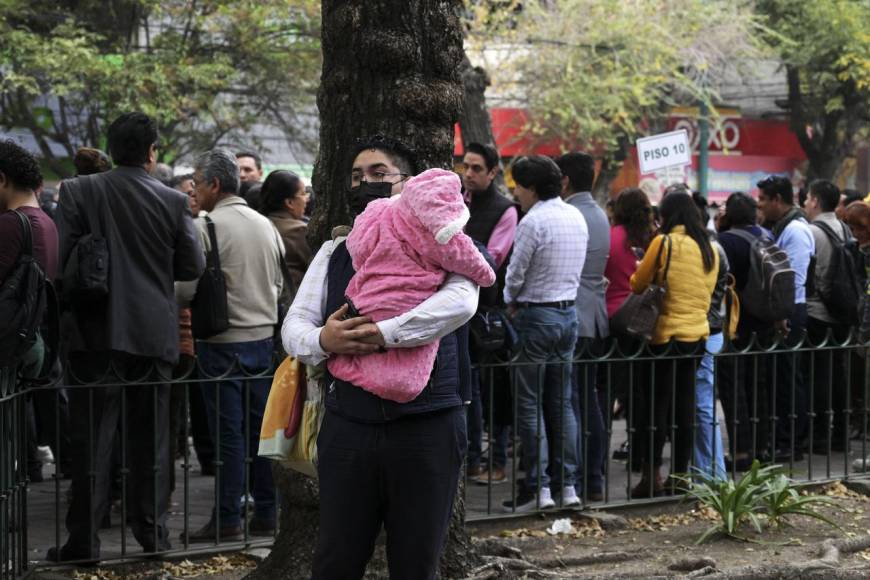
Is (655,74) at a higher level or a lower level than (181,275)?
higher

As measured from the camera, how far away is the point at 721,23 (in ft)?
92.6

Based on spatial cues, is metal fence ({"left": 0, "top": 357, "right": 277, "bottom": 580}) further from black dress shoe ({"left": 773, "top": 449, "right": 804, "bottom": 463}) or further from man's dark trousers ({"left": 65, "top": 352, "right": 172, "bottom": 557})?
black dress shoe ({"left": 773, "top": 449, "right": 804, "bottom": 463})

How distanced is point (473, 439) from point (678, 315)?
1.53 meters

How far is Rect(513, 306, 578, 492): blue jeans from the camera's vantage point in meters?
7.82

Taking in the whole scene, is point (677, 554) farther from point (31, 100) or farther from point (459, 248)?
point (31, 100)

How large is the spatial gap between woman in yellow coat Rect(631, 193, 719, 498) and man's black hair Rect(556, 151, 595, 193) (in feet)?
2.22

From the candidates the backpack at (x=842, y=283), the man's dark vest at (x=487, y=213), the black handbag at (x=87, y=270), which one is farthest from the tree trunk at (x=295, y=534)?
the backpack at (x=842, y=283)

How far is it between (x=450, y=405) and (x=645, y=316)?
14.1 feet

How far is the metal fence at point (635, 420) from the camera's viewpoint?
7863mm

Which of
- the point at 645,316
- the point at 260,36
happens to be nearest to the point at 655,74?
the point at 260,36

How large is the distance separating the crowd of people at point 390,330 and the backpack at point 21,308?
12cm

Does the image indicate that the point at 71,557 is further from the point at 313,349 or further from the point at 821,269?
the point at 821,269

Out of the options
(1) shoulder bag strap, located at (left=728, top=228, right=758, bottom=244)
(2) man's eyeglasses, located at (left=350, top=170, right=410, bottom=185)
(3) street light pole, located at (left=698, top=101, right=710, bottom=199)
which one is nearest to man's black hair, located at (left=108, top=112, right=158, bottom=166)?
(2) man's eyeglasses, located at (left=350, top=170, right=410, bottom=185)

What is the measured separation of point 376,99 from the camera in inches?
227
